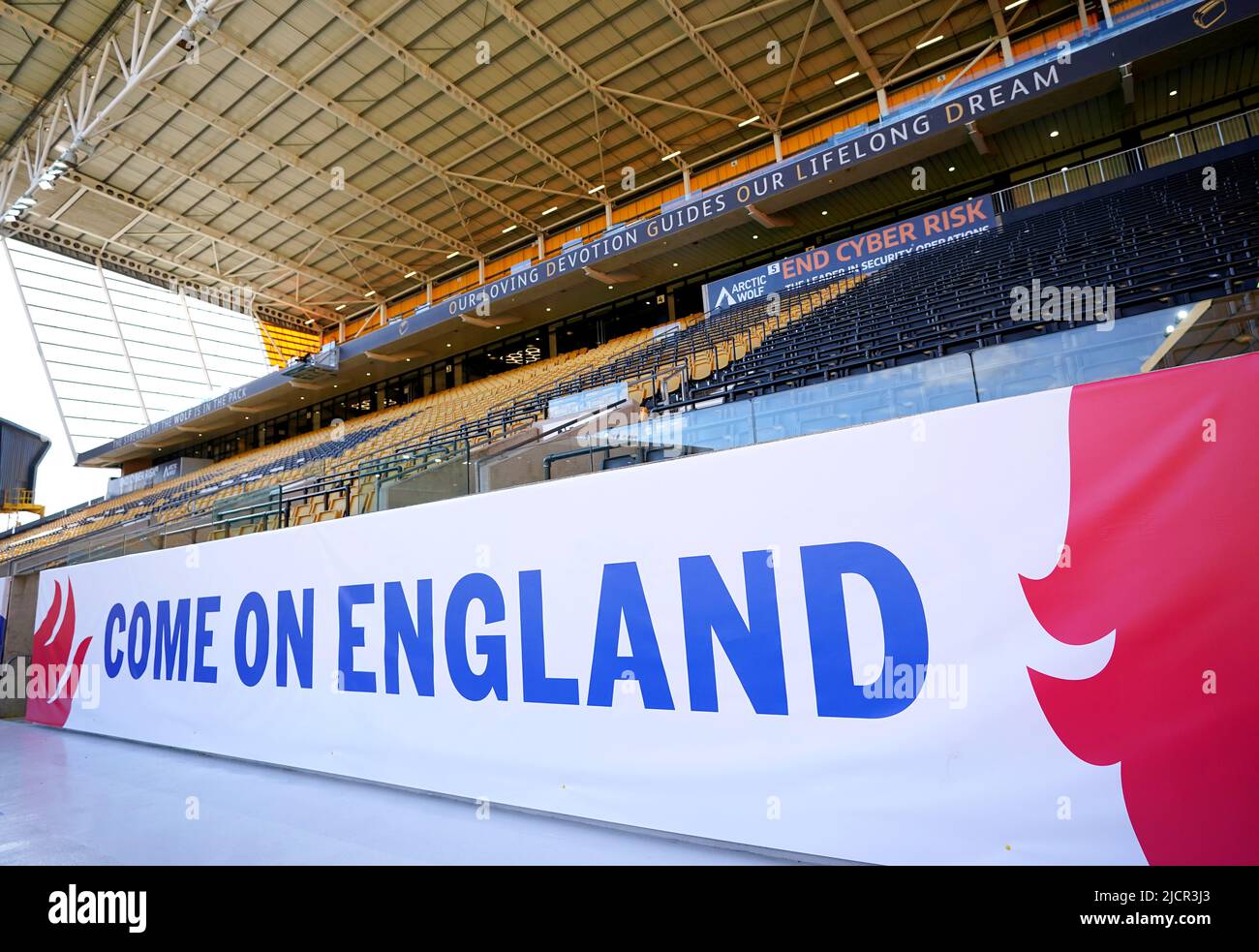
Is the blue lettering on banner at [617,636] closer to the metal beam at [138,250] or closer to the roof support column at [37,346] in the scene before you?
the metal beam at [138,250]

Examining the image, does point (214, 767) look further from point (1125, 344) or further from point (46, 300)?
point (46, 300)

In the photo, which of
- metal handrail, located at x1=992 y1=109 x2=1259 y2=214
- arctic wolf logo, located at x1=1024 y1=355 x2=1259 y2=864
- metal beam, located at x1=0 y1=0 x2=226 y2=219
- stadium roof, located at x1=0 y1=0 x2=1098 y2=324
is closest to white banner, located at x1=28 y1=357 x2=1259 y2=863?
arctic wolf logo, located at x1=1024 y1=355 x2=1259 y2=864

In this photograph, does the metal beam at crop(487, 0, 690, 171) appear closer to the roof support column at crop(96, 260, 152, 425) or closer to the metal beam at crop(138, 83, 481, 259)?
the metal beam at crop(138, 83, 481, 259)

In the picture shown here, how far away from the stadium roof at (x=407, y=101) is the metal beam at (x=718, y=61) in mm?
57

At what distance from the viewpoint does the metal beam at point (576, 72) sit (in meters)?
12.9

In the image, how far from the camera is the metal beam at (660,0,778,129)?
42.9 ft

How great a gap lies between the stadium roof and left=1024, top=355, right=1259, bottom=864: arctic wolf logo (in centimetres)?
1379

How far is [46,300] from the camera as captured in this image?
21.8 metres

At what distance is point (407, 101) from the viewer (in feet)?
50.3

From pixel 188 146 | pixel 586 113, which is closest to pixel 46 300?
pixel 188 146

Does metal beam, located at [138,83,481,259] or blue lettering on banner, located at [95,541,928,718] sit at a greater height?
metal beam, located at [138,83,481,259]

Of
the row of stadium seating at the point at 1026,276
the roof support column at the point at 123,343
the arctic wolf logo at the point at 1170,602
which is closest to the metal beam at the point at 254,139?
the roof support column at the point at 123,343

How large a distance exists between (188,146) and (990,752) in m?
21.6

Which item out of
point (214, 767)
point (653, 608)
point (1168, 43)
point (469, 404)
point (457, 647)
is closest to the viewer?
point (653, 608)
